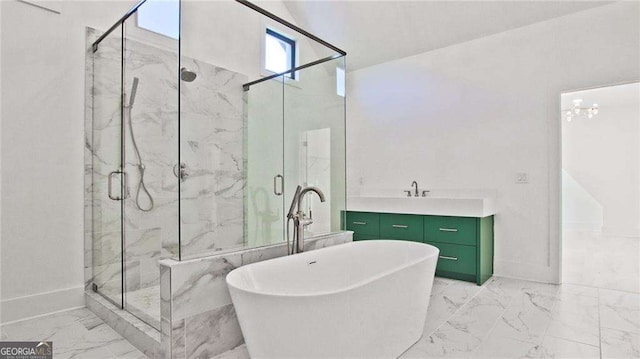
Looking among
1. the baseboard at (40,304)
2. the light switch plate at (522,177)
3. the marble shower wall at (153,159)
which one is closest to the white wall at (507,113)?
the light switch plate at (522,177)

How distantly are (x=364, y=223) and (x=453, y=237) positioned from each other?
0.96m

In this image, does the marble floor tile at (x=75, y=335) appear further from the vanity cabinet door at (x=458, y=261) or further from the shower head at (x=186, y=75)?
the vanity cabinet door at (x=458, y=261)

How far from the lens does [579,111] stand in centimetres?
564

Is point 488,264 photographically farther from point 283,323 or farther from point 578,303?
point 283,323

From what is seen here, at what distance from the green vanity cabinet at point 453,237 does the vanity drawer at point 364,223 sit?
A: 0.12ft

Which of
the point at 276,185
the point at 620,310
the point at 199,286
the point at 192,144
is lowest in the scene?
the point at 620,310

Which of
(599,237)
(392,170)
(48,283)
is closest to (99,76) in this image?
(48,283)

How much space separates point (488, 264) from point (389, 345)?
2056 millimetres

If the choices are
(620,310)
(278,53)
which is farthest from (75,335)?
(620,310)

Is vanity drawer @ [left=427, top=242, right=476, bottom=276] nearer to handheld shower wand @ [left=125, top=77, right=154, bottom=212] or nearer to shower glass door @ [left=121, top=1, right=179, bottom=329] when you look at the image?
shower glass door @ [left=121, top=1, right=179, bottom=329]

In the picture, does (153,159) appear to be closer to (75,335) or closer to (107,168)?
(107,168)

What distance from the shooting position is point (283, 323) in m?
1.45

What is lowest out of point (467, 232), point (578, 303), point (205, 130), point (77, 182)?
point (578, 303)

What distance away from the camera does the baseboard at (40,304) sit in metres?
2.29
